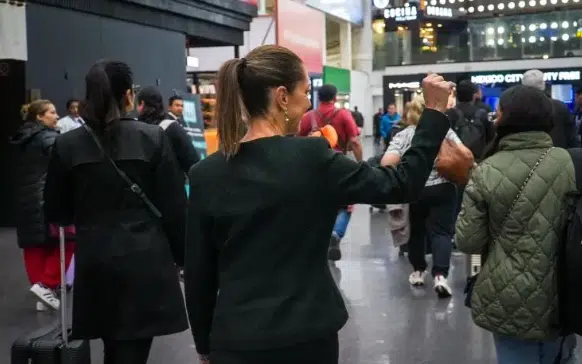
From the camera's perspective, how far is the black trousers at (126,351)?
3664 millimetres

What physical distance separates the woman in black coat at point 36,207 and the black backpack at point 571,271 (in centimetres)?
510

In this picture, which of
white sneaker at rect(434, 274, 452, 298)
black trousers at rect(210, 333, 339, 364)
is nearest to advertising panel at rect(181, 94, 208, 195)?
white sneaker at rect(434, 274, 452, 298)

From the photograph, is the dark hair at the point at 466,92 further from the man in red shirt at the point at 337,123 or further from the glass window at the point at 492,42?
the glass window at the point at 492,42

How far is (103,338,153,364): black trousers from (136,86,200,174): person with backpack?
330cm

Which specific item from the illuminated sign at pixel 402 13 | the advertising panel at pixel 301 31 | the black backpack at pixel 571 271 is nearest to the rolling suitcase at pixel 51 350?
the black backpack at pixel 571 271

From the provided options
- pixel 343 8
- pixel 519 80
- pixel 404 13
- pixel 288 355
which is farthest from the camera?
pixel 404 13

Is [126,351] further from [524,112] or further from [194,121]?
[194,121]

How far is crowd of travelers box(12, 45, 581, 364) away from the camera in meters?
2.40

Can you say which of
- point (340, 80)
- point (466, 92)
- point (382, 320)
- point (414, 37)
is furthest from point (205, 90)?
point (414, 37)

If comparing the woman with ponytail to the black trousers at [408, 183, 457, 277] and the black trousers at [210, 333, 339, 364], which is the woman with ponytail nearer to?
the black trousers at [210, 333, 339, 364]

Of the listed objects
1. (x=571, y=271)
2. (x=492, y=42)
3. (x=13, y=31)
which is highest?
(x=492, y=42)

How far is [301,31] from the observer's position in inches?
937

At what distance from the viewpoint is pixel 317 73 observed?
25.5 metres

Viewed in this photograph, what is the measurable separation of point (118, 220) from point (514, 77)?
31954 mm
